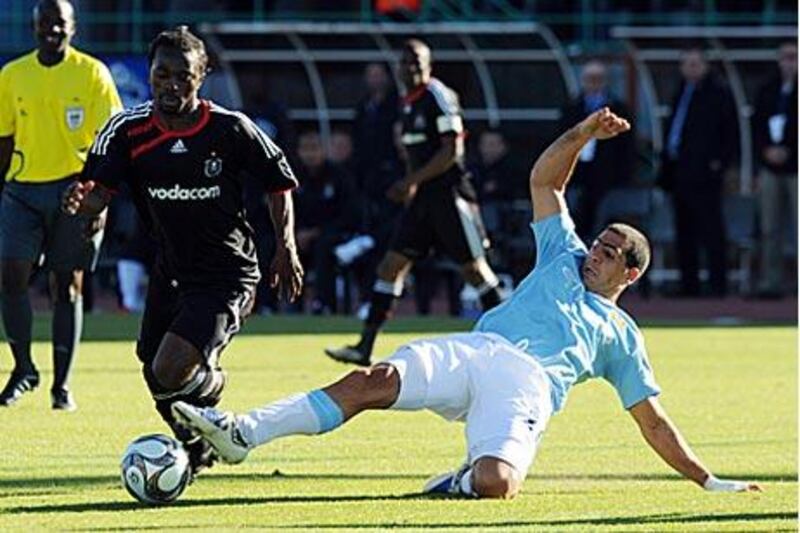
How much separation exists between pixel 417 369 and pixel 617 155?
56.6ft

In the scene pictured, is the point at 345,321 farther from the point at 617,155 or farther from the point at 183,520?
the point at 183,520

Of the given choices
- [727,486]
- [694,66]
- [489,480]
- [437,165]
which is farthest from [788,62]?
[489,480]

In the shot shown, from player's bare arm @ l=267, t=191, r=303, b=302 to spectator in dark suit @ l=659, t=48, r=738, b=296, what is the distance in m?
16.6

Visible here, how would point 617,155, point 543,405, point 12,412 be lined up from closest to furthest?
point 543,405
point 12,412
point 617,155

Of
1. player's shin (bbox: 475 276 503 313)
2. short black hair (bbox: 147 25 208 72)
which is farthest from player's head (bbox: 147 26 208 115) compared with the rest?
player's shin (bbox: 475 276 503 313)

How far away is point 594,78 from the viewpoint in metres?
26.8

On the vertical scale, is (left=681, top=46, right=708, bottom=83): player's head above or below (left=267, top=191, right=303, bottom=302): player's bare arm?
below

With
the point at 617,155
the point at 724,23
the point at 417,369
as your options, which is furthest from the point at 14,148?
the point at 724,23

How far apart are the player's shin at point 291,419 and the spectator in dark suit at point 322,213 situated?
15.8 m

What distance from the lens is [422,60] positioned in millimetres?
18859

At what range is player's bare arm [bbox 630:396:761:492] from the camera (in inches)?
440

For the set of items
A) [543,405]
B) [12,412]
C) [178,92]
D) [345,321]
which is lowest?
[345,321]

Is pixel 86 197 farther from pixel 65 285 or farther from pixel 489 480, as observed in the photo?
pixel 65 285

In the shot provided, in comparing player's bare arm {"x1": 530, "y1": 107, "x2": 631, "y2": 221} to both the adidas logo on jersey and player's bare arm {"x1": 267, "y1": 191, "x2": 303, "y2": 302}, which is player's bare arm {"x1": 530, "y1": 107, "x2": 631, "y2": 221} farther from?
the adidas logo on jersey
